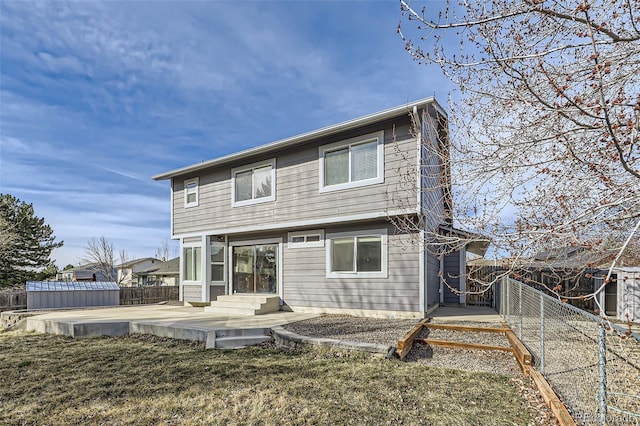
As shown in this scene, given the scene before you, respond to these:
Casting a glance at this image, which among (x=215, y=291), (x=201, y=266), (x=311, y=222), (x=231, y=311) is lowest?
(x=231, y=311)

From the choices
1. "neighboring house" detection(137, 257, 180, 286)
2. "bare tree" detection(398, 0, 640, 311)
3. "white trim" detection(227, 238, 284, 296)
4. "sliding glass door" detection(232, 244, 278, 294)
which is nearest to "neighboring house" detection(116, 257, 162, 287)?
"neighboring house" detection(137, 257, 180, 286)

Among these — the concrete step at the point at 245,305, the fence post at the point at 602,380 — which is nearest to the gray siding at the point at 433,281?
the concrete step at the point at 245,305

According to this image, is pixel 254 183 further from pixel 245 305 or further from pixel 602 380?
pixel 602 380

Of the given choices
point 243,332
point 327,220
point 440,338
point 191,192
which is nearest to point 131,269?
point 191,192

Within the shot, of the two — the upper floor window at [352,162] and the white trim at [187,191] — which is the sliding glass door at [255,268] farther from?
the upper floor window at [352,162]

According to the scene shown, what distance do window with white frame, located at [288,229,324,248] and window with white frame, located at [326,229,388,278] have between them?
286 millimetres

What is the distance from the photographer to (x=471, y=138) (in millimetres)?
4645

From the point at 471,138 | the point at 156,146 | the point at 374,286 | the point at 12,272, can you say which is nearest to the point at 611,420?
the point at 471,138

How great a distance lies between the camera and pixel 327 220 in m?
9.62

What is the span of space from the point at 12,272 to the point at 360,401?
97.2 ft

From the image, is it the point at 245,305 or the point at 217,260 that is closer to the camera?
the point at 245,305

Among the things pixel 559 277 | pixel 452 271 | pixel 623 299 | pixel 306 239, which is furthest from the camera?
pixel 452 271

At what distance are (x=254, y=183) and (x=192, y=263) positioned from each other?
4.18m

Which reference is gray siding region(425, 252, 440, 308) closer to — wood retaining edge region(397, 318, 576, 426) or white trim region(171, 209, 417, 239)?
white trim region(171, 209, 417, 239)
